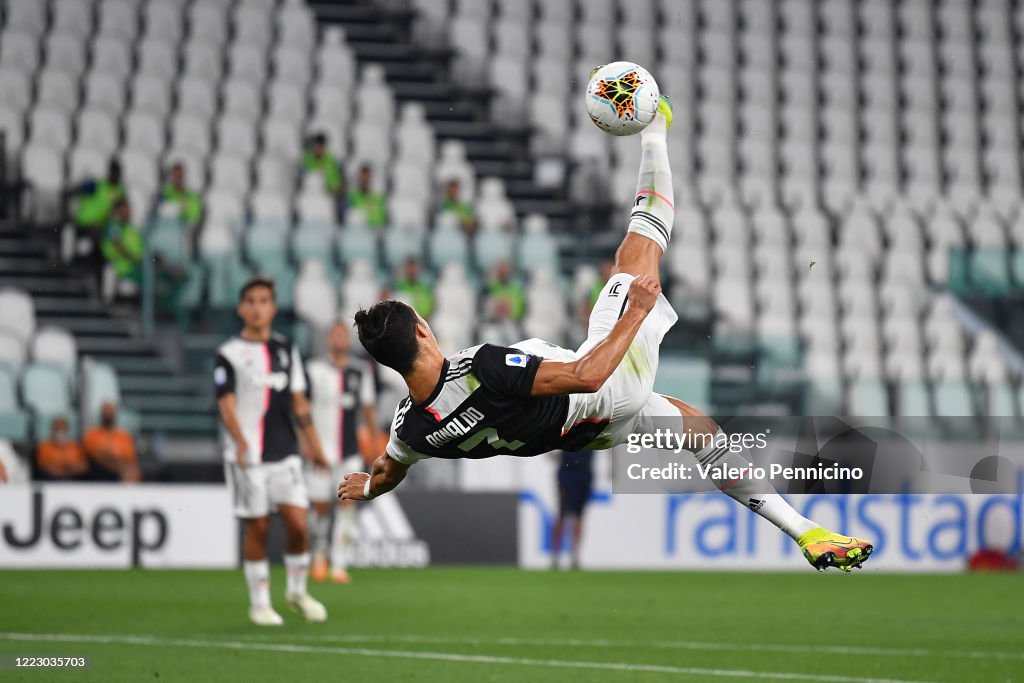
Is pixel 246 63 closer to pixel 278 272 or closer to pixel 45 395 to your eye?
pixel 278 272

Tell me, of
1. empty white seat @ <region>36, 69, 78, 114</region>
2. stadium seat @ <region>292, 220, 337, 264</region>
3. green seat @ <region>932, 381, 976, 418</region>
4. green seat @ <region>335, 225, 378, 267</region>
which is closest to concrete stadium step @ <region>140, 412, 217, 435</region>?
stadium seat @ <region>292, 220, 337, 264</region>

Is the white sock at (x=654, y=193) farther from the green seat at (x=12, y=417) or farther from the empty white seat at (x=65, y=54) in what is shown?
the empty white seat at (x=65, y=54)

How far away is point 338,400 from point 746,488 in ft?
23.2

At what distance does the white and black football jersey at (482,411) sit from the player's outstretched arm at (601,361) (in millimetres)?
66

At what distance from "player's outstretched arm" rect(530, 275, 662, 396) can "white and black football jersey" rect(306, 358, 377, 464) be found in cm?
747

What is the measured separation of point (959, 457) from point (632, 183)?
5.41 m

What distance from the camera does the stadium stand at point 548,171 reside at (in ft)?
50.9

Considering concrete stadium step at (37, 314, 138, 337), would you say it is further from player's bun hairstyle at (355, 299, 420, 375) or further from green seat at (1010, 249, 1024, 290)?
player's bun hairstyle at (355, 299, 420, 375)

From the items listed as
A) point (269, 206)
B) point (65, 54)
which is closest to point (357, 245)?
point (269, 206)

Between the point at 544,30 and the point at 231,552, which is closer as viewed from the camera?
the point at 231,552

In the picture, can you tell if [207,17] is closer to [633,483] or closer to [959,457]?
[633,483]

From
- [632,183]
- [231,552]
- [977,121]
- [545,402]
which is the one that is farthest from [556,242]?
[545,402]

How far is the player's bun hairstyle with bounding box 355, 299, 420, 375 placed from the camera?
562 centimetres

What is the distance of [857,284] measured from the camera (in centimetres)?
1828
